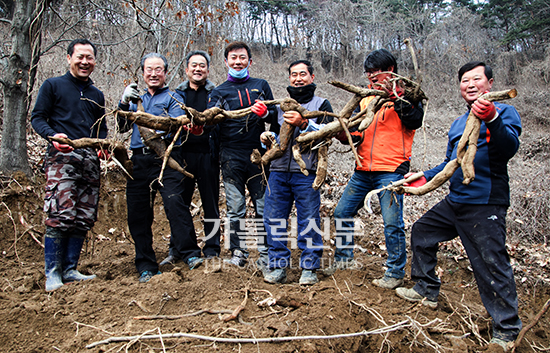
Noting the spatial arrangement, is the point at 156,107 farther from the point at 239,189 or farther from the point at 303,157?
the point at 303,157

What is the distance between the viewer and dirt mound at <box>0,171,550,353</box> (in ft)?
6.48

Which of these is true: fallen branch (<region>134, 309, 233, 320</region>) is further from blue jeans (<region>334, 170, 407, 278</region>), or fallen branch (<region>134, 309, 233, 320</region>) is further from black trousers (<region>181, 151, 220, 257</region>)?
blue jeans (<region>334, 170, 407, 278</region>)

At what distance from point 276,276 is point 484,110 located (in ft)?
6.19

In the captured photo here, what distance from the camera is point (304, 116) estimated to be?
102 inches

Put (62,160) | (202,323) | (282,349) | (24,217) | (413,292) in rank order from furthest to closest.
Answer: (24,217) → (62,160) → (413,292) → (202,323) → (282,349)

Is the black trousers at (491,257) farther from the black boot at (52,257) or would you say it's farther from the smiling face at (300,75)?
the black boot at (52,257)

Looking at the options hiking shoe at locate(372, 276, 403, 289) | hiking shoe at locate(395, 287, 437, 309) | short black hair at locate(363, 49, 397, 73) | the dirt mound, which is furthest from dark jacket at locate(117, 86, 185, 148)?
hiking shoe at locate(395, 287, 437, 309)

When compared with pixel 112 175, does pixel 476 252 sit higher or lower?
lower

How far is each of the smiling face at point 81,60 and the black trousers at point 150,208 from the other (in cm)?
82

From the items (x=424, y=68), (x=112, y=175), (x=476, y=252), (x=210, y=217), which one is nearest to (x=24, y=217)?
(x=112, y=175)

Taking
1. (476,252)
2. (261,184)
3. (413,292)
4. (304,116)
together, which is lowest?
(413,292)

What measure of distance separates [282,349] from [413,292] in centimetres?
118

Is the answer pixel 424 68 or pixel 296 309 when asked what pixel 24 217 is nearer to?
pixel 296 309

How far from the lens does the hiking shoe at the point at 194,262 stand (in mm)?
2959
